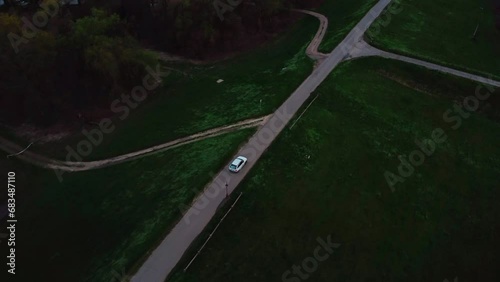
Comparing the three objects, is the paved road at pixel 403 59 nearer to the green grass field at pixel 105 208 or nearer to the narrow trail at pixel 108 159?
the narrow trail at pixel 108 159

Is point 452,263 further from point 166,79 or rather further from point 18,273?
point 166,79

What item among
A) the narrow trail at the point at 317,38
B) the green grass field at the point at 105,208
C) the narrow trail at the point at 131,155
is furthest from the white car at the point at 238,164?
the narrow trail at the point at 317,38

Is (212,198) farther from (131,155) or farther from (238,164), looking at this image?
(131,155)

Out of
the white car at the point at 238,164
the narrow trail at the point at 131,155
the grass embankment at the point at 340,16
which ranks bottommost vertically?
the grass embankment at the point at 340,16

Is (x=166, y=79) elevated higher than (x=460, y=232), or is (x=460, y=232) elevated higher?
(x=166, y=79)

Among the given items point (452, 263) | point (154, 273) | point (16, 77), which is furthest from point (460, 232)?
point (16, 77)
